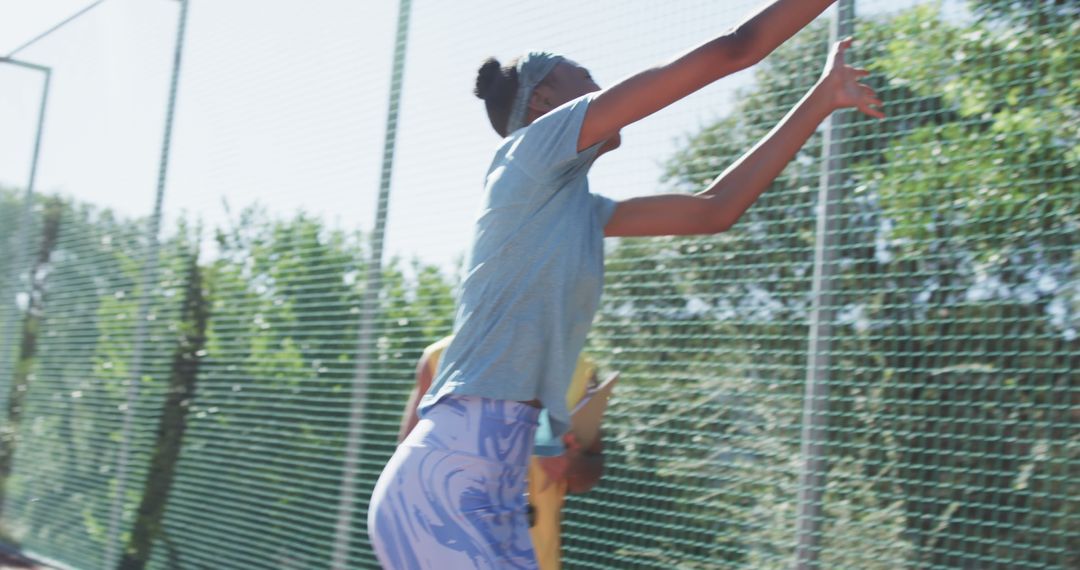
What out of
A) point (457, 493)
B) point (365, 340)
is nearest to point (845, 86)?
point (457, 493)

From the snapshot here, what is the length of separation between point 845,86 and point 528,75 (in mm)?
623

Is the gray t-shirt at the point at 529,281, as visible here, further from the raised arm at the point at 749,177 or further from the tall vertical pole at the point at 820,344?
the tall vertical pole at the point at 820,344

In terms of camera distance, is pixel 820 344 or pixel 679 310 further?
pixel 679 310

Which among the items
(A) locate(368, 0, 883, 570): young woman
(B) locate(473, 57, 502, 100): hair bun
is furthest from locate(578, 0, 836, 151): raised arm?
(B) locate(473, 57, 502, 100): hair bun

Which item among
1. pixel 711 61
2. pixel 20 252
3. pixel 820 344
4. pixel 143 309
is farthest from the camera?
pixel 20 252

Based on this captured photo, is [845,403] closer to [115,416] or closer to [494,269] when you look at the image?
[494,269]

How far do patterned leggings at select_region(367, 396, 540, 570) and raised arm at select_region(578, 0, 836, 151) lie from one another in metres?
0.52

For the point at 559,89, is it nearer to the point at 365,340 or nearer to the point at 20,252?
the point at 365,340

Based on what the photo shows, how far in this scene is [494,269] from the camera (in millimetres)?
1979

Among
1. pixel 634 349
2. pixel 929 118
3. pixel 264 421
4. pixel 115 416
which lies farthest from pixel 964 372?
pixel 115 416

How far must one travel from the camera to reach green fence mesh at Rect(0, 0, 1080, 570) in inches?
120

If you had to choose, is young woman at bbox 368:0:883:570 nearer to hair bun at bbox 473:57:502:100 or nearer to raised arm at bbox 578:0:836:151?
raised arm at bbox 578:0:836:151

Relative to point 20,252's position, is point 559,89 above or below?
below

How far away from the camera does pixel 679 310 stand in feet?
13.0
